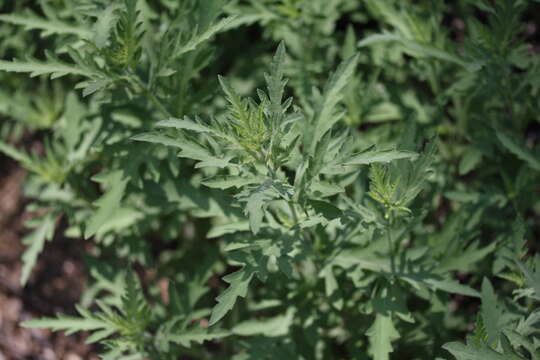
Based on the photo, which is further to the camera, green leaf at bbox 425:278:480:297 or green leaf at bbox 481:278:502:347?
green leaf at bbox 425:278:480:297

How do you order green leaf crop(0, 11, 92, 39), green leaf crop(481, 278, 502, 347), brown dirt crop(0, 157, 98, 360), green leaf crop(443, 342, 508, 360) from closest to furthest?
green leaf crop(443, 342, 508, 360) → green leaf crop(481, 278, 502, 347) → green leaf crop(0, 11, 92, 39) → brown dirt crop(0, 157, 98, 360)

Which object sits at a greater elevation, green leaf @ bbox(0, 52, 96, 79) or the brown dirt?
green leaf @ bbox(0, 52, 96, 79)

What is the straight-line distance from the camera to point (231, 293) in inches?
90.7

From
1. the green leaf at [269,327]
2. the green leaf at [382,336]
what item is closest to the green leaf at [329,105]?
the green leaf at [382,336]

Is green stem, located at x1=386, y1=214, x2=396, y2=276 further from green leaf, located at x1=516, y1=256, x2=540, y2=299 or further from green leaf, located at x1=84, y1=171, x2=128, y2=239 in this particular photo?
green leaf, located at x1=84, y1=171, x2=128, y2=239

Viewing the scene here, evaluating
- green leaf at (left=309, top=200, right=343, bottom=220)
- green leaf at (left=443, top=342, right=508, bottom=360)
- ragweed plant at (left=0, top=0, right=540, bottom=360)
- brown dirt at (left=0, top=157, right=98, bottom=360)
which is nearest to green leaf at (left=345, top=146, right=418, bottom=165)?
ragweed plant at (left=0, top=0, right=540, bottom=360)

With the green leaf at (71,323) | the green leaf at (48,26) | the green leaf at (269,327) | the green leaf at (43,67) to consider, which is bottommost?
the green leaf at (269,327)

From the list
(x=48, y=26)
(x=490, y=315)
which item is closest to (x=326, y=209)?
(x=490, y=315)

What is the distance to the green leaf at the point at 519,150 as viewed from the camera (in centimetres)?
287

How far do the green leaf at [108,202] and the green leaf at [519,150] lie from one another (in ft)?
6.80

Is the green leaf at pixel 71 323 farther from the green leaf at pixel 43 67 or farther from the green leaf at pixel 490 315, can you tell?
the green leaf at pixel 490 315

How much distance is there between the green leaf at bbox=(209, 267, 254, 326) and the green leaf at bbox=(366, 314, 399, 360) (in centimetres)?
71

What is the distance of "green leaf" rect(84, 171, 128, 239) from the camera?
110 inches

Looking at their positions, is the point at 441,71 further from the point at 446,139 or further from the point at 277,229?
the point at 277,229
